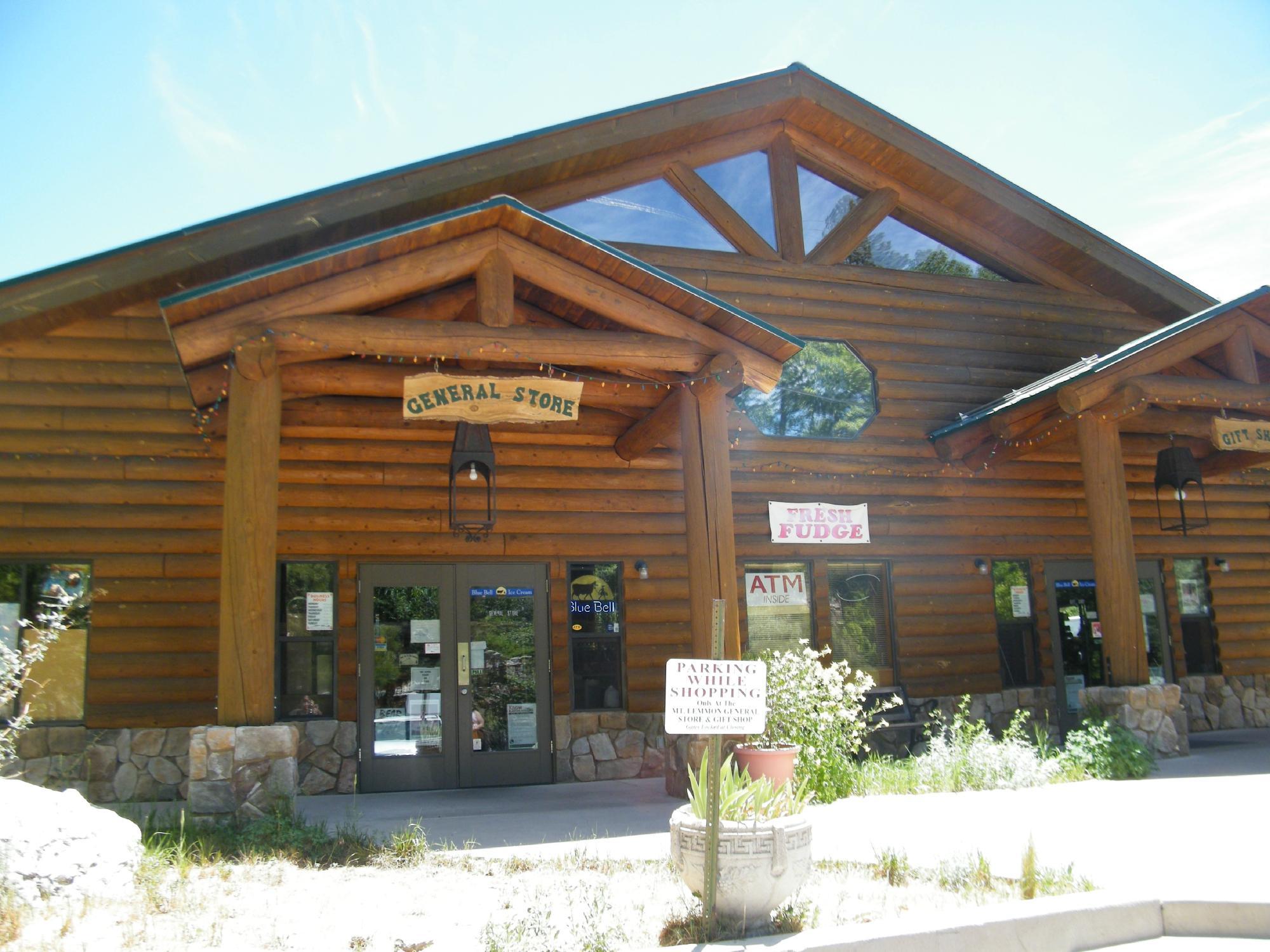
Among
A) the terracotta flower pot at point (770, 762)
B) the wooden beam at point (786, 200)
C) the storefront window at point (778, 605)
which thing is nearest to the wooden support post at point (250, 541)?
the terracotta flower pot at point (770, 762)

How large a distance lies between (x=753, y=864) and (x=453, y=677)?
6283mm

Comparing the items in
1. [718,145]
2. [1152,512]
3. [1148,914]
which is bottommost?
[1148,914]

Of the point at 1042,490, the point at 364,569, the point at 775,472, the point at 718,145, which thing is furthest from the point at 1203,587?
the point at 364,569

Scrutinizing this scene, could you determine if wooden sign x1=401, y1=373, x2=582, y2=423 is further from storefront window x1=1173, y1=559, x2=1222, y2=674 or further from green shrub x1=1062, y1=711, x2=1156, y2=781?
storefront window x1=1173, y1=559, x2=1222, y2=674

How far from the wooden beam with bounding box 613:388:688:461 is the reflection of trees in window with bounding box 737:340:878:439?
1519mm

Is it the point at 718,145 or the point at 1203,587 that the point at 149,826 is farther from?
the point at 1203,587

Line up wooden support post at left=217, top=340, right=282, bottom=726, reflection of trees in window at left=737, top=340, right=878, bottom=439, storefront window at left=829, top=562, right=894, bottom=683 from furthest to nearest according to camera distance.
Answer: reflection of trees in window at left=737, top=340, right=878, bottom=439 < storefront window at left=829, top=562, right=894, bottom=683 < wooden support post at left=217, top=340, right=282, bottom=726

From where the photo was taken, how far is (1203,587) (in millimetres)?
14281

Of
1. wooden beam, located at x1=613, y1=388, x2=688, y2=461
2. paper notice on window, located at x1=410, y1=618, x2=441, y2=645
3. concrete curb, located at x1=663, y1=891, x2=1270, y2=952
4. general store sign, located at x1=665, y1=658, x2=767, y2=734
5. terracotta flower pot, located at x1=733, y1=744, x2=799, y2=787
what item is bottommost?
concrete curb, located at x1=663, y1=891, x2=1270, y2=952

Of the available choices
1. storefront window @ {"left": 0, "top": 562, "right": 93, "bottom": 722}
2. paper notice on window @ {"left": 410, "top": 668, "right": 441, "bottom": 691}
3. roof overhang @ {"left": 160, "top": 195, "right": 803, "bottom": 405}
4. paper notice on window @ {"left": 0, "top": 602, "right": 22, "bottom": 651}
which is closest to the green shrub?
roof overhang @ {"left": 160, "top": 195, "right": 803, "bottom": 405}

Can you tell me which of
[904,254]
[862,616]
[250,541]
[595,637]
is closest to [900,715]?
[862,616]

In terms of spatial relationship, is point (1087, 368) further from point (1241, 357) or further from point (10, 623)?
point (10, 623)

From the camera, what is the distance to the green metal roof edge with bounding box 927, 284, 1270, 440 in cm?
1084

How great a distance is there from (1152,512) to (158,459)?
42.2 feet
